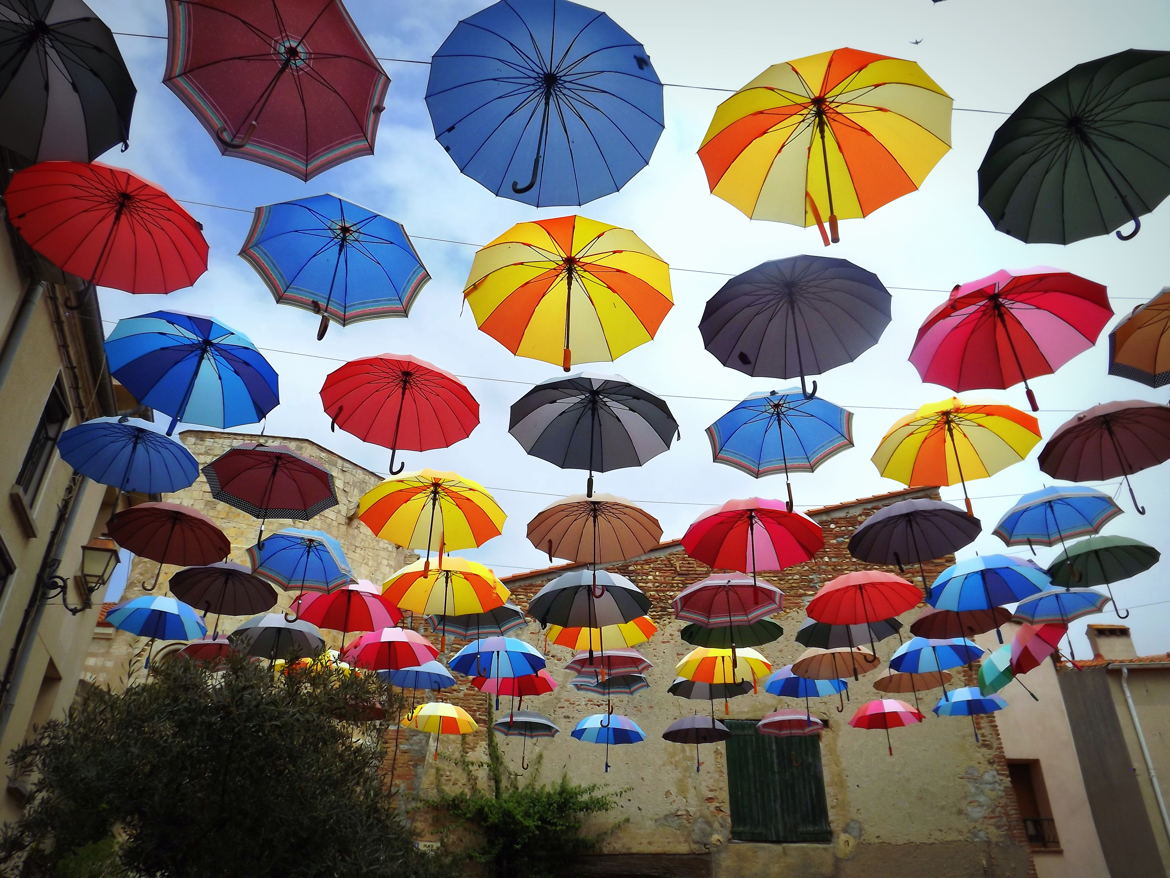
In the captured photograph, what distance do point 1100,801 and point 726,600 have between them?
1163cm

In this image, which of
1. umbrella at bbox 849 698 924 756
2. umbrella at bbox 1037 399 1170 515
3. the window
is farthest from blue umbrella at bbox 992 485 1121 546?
the window

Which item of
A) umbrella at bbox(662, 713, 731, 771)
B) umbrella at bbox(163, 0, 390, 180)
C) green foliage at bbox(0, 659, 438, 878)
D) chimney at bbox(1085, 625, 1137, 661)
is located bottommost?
green foliage at bbox(0, 659, 438, 878)

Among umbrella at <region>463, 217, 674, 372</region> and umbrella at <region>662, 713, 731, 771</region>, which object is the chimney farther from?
umbrella at <region>463, 217, 674, 372</region>

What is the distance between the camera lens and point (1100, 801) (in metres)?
15.7

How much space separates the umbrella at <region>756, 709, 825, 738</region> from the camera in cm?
1194

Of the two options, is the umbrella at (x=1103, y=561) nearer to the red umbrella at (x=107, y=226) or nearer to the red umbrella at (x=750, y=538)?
the red umbrella at (x=750, y=538)

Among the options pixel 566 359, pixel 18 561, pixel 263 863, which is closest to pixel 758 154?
pixel 566 359

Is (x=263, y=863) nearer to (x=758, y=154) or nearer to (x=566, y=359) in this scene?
(x=566, y=359)

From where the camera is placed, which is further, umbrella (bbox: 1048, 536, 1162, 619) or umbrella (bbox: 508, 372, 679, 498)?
umbrella (bbox: 1048, 536, 1162, 619)

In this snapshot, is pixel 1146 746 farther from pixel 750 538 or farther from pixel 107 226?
pixel 107 226

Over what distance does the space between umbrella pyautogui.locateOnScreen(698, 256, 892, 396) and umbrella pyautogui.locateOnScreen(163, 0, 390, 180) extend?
9.36 ft

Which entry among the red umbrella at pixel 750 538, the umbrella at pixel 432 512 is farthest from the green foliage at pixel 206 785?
the red umbrella at pixel 750 538

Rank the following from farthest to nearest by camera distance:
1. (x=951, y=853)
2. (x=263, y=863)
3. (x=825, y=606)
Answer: (x=951, y=853)
(x=825, y=606)
(x=263, y=863)

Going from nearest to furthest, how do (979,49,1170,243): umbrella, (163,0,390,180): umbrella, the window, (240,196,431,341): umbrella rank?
(163,0,390,180): umbrella → (979,49,1170,243): umbrella → (240,196,431,341): umbrella → the window
